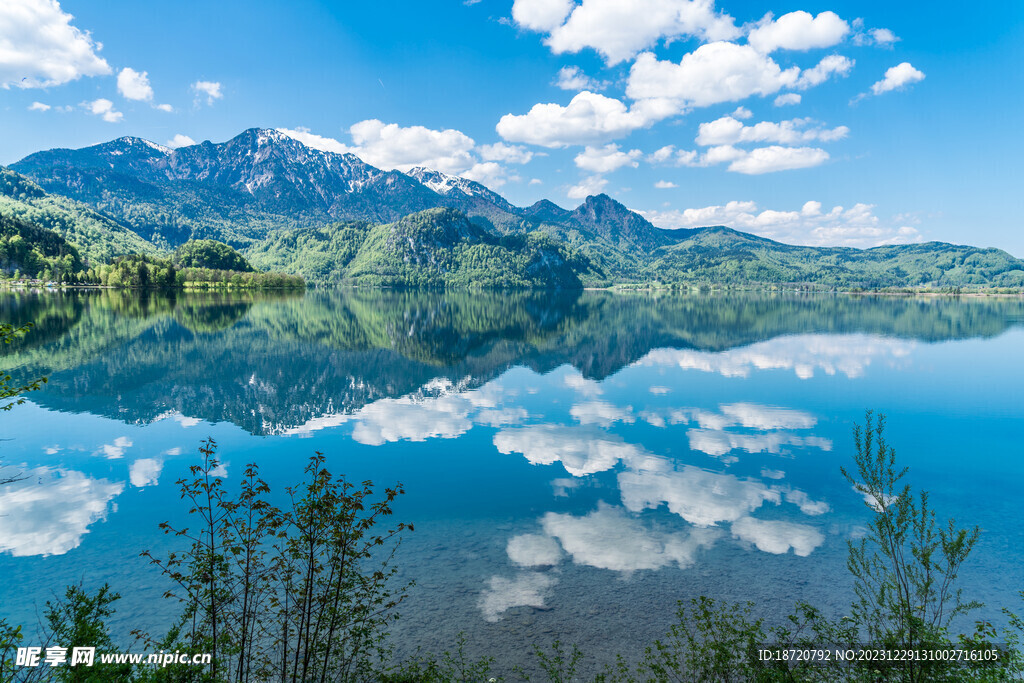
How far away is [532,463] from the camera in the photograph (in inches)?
1163

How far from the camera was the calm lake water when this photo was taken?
16688 millimetres

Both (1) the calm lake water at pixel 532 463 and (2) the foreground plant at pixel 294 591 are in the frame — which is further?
(1) the calm lake water at pixel 532 463

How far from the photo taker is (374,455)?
30359mm

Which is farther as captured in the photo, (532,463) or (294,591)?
(532,463)

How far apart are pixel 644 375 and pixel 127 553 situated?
164 feet

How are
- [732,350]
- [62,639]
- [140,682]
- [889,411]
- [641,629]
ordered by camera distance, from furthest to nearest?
[732,350] < [889,411] < [641,629] < [62,639] < [140,682]

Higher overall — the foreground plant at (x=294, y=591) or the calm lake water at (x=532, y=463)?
the foreground plant at (x=294, y=591)

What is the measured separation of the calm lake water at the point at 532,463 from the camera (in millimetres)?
16688

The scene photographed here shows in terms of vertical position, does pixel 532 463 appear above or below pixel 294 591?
below

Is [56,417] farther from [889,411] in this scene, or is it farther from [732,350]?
[732,350]

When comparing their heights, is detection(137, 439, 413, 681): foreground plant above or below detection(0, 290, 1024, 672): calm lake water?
above

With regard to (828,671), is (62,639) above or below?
above

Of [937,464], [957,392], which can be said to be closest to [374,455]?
[937,464]

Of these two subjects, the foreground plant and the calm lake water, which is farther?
the calm lake water
